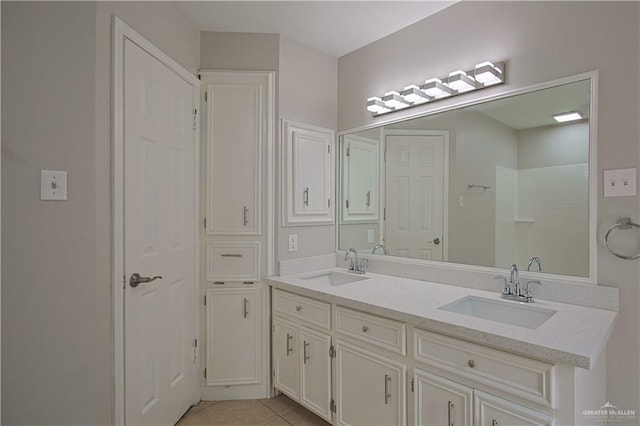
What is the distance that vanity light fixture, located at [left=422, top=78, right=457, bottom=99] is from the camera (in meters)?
1.97

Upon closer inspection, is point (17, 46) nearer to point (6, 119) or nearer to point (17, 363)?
point (6, 119)

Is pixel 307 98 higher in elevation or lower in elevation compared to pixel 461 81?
higher

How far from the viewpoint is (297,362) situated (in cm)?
206

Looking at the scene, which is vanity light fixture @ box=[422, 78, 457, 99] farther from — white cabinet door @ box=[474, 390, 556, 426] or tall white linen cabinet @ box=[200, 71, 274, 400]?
white cabinet door @ box=[474, 390, 556, 426]

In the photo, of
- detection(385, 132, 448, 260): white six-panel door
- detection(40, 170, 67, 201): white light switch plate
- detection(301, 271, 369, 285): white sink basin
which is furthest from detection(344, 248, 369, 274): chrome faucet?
detection(40, 170, 67, 201): white light switch plate

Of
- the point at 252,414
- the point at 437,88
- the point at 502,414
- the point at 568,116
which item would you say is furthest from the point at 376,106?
the point at 252,414

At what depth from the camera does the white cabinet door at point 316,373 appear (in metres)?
1.87

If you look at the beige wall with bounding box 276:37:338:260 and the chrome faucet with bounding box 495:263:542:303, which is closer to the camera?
the chrome faucet with bounding box 495:263:542:303

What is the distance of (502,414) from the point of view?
122cm

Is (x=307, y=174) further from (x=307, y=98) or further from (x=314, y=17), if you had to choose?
(x=314, y=17)

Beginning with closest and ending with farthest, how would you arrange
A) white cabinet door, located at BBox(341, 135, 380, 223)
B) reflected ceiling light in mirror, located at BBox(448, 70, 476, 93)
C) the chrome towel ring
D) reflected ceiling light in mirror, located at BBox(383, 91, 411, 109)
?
the chrome towel ring → reflected ceiling light in mirror, located at BBox(448, 70, 476, 93) → reflected ceiling light in mirror, located at BBox(383, 91, 411, 109) → white cabinet door, located at BBox(341, 135, 380, 223)

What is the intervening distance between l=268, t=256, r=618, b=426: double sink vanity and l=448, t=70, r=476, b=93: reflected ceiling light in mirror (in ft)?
3.78

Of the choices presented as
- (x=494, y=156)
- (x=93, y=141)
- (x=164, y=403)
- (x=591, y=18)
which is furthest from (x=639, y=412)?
(x=93, y=141)

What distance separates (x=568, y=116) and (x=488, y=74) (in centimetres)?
44
